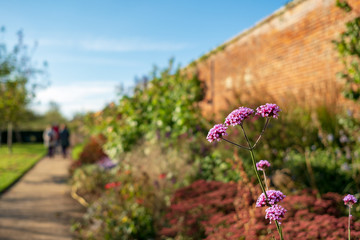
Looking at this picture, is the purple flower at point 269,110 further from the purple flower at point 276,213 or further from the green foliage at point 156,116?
the green foliage at point 156,116

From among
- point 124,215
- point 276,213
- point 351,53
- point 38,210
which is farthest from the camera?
point 38,210

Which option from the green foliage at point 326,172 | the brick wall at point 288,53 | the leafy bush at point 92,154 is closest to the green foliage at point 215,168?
the green foliage at point 326,172

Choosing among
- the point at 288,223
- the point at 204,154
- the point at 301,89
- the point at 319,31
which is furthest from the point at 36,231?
the point at 319,31

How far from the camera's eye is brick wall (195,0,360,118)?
6.09m

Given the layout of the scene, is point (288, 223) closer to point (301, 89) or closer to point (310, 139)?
point (310, 139)

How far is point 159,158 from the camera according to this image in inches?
229

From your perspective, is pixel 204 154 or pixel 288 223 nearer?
pixel 288 223

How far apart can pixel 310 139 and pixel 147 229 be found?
3094mm

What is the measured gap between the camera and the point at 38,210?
6.62 m

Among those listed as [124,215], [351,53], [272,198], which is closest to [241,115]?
[272,198]

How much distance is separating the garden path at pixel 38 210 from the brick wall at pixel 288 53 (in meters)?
4.10

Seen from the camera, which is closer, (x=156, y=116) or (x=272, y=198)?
(x=272, y=198)

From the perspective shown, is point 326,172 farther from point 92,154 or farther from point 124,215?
point 92,154

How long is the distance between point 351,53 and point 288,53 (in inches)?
80.8
